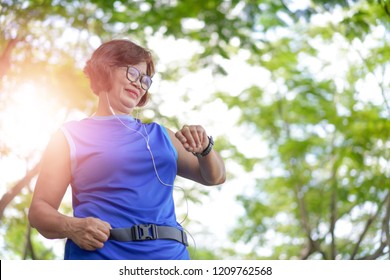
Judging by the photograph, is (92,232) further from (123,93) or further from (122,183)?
(123,93)

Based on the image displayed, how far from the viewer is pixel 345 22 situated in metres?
5.31

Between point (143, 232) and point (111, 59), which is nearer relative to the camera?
point (143, 232)

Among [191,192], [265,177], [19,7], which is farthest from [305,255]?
[19,7]

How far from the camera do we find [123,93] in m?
1.81

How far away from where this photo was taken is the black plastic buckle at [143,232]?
1631 mm

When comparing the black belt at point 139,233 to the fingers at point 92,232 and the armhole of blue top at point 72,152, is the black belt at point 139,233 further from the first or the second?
the armhole of blue top at point 72,152

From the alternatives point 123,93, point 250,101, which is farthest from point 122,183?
point 250,101

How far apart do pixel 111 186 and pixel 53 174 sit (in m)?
0.16

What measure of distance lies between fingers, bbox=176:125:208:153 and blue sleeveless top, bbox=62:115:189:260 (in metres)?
0.13

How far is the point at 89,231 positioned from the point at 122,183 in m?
0.15

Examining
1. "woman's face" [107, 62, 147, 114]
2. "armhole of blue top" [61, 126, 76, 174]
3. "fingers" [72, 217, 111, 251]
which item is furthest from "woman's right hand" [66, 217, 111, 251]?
"woman's face" [107, 62, 147, 114]

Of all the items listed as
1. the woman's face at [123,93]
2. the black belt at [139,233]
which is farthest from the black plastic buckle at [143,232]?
the woman's face at [123,93]

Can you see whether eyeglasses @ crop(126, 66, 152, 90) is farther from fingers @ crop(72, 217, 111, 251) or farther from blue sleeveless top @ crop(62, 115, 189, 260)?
fingers @ crop(72, 217, 111, 251)

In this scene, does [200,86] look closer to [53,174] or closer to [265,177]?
[265,177]
